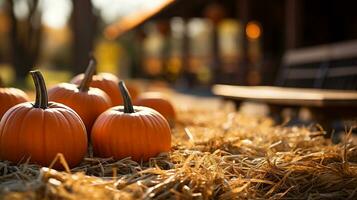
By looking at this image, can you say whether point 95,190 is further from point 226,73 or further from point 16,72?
point 16,72

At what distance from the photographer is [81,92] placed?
2758mm

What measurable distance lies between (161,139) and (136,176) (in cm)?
48

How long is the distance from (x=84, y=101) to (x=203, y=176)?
0.98m

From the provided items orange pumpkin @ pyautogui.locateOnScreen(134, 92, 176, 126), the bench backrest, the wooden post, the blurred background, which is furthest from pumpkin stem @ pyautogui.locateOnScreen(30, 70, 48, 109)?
the wooden post

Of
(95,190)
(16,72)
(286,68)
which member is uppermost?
(95,190)

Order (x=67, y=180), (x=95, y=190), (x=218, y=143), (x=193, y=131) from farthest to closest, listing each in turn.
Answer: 1. (x=193, y=131)
2. (x=218, y=143)
3. (x=67, y=180)
4. (x=95, y=190)

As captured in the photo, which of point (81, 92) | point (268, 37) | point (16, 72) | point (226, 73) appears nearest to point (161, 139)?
point (81, 92)

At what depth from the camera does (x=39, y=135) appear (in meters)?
2.16

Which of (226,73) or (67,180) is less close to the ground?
(67,180)

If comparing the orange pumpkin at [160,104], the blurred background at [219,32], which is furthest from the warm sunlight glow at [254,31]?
the orange pumpkin at [160,104]

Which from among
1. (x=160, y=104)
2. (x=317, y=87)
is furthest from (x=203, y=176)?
(x=317, y=87)

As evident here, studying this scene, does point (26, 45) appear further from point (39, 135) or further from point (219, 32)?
point (39, 135)

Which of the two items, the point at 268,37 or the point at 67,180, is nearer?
the point at 67,180

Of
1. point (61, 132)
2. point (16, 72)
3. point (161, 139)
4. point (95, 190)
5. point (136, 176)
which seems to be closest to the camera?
point (95, 190)
